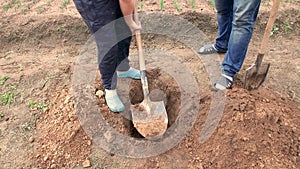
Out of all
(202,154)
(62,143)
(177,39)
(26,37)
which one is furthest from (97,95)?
(26,37)

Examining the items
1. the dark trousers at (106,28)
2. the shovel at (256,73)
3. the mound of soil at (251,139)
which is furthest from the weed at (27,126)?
the shovel at (256,73)

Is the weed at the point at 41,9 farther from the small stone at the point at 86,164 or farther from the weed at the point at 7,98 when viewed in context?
the small stone at the point at 86,164

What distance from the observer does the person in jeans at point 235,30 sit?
8.39 feet

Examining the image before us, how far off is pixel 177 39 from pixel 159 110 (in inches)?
63.6

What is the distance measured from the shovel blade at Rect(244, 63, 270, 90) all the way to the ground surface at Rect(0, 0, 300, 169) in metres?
0.08

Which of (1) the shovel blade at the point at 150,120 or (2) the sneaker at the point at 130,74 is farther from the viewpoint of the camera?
(2) the sneaker at the point at 130,74

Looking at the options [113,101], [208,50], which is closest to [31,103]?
[113,101]

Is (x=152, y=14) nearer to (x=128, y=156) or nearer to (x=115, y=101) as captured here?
(x=115, y=101)

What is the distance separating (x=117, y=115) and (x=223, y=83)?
1.05m

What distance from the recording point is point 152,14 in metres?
4.23

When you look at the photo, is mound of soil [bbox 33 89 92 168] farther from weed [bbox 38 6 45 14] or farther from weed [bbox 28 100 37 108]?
weed [bbox 38 6 45 14]

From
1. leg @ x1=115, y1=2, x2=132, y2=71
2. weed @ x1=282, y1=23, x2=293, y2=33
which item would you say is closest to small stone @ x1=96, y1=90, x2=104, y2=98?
leg @ x1=115, y1=2, x2=132, y2=71

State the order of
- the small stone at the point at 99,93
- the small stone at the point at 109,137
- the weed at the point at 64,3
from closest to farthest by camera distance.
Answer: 1. the small stone at the point at 109,137
2. the small stone at the point at 99,93
3. the weed at the point at 64,3

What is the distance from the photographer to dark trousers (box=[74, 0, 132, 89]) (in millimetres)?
2266
